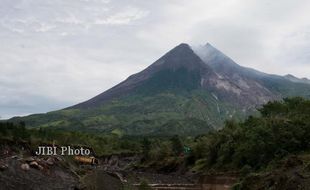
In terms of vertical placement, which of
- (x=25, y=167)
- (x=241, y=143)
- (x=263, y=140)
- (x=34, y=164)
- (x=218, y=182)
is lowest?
(x=218, y=182)

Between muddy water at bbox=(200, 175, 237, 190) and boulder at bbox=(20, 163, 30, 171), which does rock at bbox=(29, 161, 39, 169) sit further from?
muddy water at bbox=(200, 175, 237, 190)

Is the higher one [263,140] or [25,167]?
[263,140]

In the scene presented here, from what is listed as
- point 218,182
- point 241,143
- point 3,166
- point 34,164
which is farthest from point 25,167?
point 241,143

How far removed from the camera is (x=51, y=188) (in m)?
49.1

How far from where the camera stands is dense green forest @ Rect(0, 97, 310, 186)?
155 ft

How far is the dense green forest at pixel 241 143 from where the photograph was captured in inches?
1860

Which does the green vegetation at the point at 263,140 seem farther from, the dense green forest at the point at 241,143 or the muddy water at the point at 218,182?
the muddy water at the point at 218,182

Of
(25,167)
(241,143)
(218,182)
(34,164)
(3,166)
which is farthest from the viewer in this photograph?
(241,143)

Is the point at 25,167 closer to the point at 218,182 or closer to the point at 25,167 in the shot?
the point at 25,167

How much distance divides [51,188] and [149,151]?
57.7m

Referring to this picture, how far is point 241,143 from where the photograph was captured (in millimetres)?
61656

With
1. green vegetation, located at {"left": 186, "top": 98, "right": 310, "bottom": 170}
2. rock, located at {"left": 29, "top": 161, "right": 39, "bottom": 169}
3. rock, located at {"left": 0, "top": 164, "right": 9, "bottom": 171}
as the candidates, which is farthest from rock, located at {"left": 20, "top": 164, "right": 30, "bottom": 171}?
green vegetation, located at {"left": 186, "top": 98, "right": 310, "bottom": 170}

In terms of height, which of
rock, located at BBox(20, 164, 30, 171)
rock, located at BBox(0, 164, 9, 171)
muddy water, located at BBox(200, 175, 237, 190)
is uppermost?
rock, located at BBox(0, 164, 9, 171)

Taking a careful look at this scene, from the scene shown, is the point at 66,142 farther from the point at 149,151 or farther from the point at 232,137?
the point at 232,137
